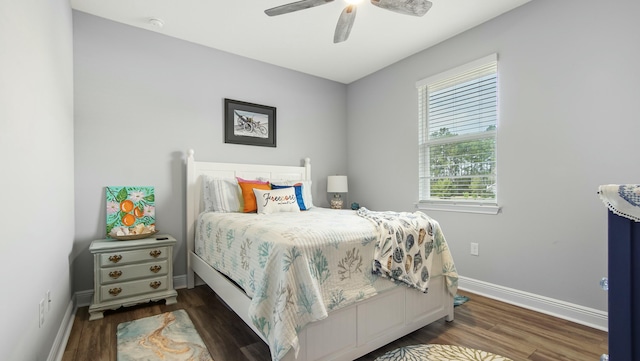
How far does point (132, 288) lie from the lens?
8.41 feet

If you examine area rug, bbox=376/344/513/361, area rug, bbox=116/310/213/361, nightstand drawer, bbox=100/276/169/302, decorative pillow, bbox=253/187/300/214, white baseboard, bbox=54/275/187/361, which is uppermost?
decorative pillow, bbox=253/187/300/214

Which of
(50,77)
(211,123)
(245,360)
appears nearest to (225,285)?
(245,360)

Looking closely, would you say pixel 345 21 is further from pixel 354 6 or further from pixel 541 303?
pixel 541 303

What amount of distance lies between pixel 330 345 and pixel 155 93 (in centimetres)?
295

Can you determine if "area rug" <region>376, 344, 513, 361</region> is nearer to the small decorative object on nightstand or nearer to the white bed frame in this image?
the white bed frame

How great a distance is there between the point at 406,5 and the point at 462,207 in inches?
79.4

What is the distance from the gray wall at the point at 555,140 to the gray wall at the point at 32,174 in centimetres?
331

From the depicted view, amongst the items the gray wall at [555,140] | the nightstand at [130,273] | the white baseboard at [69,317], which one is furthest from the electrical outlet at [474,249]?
the white baseboard at [69,317]

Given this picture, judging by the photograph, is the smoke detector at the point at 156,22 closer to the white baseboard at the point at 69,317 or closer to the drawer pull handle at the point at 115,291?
the drawer pull handle at the point at 115,291

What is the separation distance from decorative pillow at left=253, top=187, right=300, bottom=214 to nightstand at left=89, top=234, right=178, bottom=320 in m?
0.88

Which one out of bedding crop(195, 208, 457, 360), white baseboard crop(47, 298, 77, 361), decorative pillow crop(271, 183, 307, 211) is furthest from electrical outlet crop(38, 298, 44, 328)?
decorative pillow crop(271, 183, 307, 211)

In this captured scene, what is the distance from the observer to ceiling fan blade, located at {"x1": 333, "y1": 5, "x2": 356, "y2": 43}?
84.7 inches

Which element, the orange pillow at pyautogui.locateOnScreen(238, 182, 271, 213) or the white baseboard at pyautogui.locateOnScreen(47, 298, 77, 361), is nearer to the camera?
the white baseboard at pyautogui.locateOnScreen(47, 298, 77, 361)

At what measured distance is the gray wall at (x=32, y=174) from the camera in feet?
3.80
